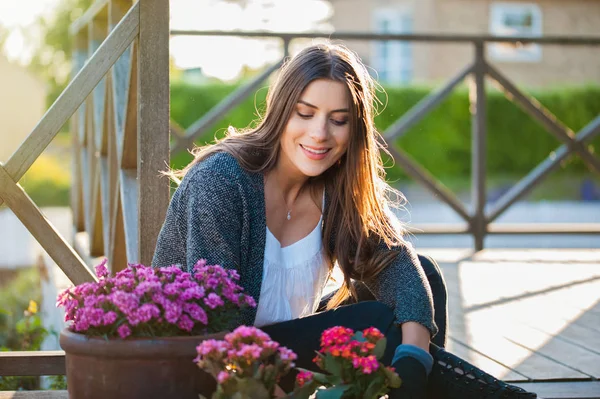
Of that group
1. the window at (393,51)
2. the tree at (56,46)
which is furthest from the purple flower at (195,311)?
the tree at (56,46)

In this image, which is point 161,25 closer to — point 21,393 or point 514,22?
point 21,393

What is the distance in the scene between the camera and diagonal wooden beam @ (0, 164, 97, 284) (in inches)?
89.9

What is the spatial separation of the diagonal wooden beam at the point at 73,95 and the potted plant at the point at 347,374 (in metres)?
1.13

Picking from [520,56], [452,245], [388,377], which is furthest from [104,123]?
[520,56]

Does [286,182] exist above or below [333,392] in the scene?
above

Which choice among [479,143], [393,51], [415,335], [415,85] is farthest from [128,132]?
[393,51]

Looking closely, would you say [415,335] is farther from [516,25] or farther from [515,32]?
[516,25]

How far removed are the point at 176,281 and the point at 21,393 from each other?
2.36ft

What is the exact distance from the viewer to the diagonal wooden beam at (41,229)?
7.49 ft

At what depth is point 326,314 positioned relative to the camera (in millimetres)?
1956

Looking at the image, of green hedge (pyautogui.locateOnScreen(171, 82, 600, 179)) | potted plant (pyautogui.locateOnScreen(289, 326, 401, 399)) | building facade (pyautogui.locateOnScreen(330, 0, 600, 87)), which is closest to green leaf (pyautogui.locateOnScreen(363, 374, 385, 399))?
potted plant (pyautogui.locateOnScreen(289, 326, 401, 399))

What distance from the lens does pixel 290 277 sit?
6.77 ft

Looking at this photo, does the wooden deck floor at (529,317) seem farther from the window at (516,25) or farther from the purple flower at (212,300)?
the window at (516,25)

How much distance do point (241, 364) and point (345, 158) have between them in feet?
2.72
